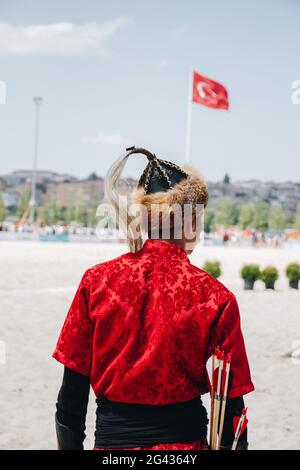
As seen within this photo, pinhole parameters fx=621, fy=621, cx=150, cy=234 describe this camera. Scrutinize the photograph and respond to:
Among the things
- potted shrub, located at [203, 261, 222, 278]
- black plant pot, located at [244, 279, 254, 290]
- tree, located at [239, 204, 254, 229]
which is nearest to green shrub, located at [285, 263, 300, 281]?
black plant pot, located at [244, 279, 254, 290]

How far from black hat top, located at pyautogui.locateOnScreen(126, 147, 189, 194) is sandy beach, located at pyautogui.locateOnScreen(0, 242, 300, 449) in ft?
9.80

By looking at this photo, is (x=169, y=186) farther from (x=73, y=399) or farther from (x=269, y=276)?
(x=269, y=276)

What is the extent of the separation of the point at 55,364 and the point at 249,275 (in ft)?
27.8

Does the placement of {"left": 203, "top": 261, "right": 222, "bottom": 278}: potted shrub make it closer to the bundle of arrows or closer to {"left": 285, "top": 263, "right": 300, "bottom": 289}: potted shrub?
{"left": 285, "top": 263, "right": 300, "bottom": 289}: potted shrub

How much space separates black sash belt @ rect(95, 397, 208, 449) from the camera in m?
1.58

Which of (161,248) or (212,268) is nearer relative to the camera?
(161,248)

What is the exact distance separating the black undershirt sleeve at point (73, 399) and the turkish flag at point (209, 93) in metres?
26.8

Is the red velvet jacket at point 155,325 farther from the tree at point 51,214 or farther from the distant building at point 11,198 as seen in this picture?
the distant building at point 11,198

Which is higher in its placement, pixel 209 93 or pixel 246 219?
pixel 209 93

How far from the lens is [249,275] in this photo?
14.5 meters

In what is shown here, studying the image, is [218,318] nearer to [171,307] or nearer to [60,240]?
[171,307]

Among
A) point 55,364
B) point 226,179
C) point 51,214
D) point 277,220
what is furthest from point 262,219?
point 55,364

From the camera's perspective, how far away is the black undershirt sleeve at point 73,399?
1663 mm
